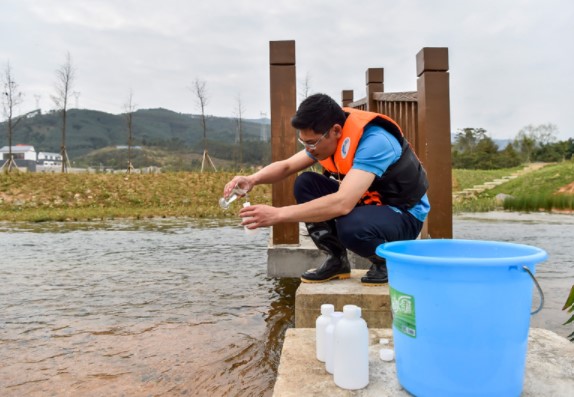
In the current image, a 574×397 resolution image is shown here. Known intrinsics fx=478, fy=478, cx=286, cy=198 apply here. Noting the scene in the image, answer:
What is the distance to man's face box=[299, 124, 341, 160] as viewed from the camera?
8.12 ft

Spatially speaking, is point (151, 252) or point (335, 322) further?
point (151, 252)

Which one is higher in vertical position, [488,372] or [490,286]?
[490,286]

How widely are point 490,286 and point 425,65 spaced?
2739mm

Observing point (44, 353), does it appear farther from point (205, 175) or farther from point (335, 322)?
point (205, 175)

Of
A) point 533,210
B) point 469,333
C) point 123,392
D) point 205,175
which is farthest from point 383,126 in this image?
point 205,175

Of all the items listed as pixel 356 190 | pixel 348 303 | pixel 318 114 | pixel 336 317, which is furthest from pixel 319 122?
pixel 336 317

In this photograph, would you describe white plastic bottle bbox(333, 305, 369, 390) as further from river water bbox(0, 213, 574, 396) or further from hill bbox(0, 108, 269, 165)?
hill bbox(0, 108, 269, 165)

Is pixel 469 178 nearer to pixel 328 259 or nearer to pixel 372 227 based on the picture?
pixel 328 259

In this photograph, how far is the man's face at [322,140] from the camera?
97.4 inches

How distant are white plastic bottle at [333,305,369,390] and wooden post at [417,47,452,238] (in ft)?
7.72

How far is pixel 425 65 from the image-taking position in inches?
147

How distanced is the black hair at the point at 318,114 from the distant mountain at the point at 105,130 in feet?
296

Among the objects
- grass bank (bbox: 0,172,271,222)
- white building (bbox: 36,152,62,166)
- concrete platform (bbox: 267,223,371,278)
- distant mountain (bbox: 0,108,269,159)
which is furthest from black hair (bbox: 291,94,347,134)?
white building (bbox: 36,152,62,166)

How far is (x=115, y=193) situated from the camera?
16.1m
